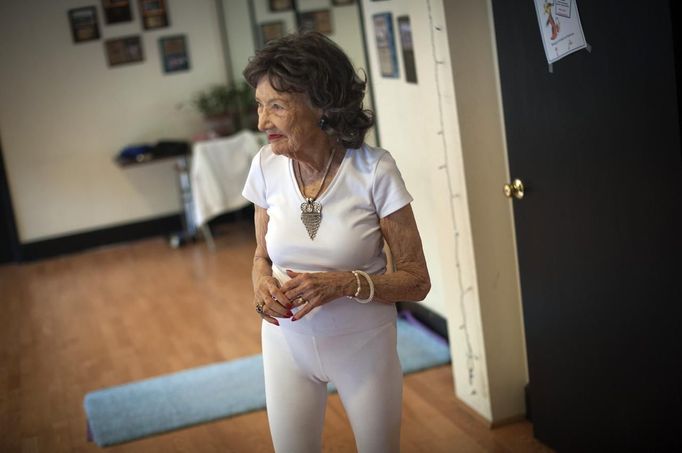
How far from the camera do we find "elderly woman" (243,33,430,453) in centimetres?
191

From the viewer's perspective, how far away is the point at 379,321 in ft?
6.55

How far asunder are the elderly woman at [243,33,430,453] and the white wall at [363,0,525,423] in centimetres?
110

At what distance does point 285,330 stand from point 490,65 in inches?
56.9

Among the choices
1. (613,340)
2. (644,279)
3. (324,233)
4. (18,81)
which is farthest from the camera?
(18,81)

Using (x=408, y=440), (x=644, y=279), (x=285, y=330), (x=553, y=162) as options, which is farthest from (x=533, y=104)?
(x=408, y=440)

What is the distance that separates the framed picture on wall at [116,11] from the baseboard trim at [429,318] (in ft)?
13.9

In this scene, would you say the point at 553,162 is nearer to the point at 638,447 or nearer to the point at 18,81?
the point at 638,447

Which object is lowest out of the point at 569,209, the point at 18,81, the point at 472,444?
the point at 472,444

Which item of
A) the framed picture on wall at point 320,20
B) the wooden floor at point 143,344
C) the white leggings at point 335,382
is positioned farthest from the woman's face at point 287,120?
the framed picture on wall at point 320,20

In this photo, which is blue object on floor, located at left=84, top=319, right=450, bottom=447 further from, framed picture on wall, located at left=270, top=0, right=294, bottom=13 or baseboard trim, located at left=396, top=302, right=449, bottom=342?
framed picture on wall, located at left=270, top=0, right=294, bottom=13

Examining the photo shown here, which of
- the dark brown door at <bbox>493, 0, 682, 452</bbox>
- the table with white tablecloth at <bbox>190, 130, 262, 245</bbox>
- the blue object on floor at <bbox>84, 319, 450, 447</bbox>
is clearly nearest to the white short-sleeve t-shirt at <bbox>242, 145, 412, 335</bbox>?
the dark brown door at <bbox>493, 0, 682, 452</bbox>

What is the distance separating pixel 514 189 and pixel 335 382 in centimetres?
111

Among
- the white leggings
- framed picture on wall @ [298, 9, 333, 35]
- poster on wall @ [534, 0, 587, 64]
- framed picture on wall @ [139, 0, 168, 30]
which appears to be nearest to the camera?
the white leggings

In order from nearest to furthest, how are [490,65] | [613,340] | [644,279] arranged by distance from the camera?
1. [644,279]
2. [613,340]
3. [490,65]
